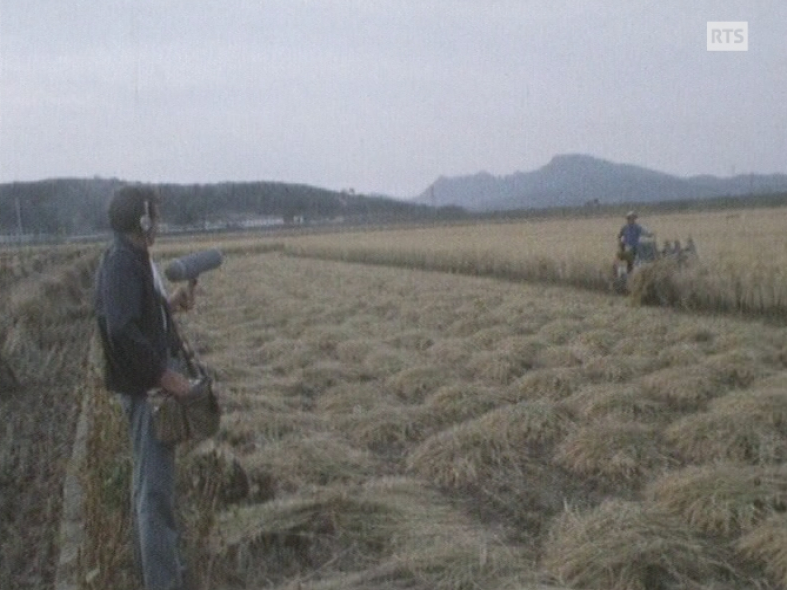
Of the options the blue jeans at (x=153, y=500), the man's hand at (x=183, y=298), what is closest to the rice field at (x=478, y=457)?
the blue jeans at (x=153, y=500)

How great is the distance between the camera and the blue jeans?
3.53 metres

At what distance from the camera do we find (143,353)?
3.34 m

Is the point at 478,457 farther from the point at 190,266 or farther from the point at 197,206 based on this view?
the point at 197,206

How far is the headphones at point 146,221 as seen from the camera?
344cm

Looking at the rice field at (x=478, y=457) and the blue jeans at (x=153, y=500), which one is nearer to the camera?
the blue jeans at (x=153, y=500)

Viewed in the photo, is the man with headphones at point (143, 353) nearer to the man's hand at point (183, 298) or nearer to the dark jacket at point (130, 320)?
the dark jacket at point (130, 320)

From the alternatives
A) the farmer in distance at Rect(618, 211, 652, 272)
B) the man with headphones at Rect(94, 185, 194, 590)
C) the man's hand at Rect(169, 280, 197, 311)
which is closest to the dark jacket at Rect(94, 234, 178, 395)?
the man with headphones at Rect(94, 185, 194, 590)

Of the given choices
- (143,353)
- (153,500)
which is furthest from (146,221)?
(153,500)

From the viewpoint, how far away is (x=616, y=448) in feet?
18.9

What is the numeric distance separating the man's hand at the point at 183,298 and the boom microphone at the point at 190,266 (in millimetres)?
52

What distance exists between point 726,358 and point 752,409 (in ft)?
6.61

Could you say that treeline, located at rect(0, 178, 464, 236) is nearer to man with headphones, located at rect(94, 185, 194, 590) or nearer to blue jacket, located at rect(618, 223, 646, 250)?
man with headphones, located at rect(94, 185, 194, 590)

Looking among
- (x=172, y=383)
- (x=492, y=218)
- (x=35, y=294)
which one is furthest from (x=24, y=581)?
(x=492, y=218)

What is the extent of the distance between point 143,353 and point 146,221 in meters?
0.47
